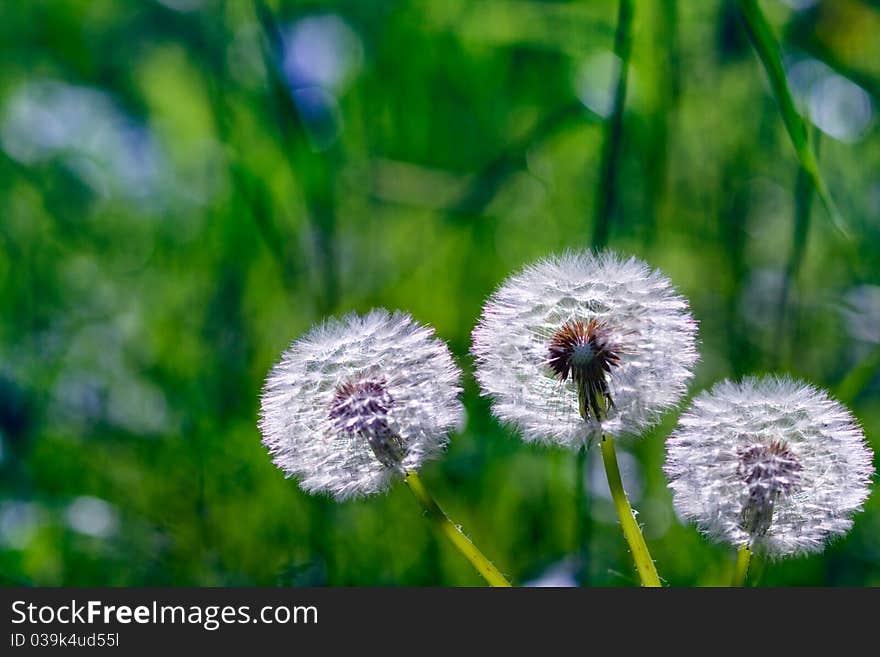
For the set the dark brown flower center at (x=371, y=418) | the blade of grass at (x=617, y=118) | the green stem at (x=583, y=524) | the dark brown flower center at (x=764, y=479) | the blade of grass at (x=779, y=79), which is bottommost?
the dark brown flower center at (x=764, y=479)

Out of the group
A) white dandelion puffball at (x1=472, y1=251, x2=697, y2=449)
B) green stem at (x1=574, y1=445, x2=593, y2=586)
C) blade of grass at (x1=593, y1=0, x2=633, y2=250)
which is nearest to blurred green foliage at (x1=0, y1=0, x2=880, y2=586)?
green stem at (x1=574, y1=445, x2=593, y2=586)

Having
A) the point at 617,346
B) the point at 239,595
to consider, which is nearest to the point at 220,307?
the point at 239,595

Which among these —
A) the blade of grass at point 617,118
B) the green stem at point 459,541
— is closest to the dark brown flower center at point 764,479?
the green stem at point 459,541

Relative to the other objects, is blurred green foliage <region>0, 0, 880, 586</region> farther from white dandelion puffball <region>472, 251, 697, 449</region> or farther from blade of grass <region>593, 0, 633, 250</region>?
white dandelion puffball <region>472, 251, 697, 449</region>

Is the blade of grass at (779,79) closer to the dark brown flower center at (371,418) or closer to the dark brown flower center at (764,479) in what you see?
the dark brown flower center at (764,479)

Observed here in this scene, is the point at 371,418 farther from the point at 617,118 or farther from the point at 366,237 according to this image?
the point at 366,237

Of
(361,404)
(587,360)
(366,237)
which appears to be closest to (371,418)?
(361,404)
